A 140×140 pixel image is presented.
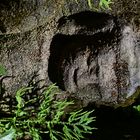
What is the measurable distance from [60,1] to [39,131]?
119 cm

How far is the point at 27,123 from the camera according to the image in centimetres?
298

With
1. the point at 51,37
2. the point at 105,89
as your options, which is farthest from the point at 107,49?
the point at 51,37

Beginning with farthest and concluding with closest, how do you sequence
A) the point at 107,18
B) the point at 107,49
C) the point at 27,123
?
the point at 27,123, the point at 107,18, the point at 107,49

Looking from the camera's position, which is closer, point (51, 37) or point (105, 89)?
point (105, 89)

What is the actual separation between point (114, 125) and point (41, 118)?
93 centimetres

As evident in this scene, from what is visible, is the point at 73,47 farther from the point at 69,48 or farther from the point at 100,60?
the point at 100,60

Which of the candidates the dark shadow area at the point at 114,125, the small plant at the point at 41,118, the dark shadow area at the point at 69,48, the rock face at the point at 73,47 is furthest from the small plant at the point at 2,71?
the dark shadow area at the point at 114,125

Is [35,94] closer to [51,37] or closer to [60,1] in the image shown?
[51,37]

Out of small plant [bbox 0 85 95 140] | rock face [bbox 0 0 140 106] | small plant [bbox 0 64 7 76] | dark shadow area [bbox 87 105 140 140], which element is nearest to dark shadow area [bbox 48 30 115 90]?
rock face [bbox 0 0 140 106]

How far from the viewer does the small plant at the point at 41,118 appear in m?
2.91

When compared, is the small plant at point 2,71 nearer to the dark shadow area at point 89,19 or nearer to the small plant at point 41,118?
the small plant at point 41,118

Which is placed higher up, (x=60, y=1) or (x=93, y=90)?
(x=60, y=1)

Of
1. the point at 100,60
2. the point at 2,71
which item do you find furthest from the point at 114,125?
the point at 2,71

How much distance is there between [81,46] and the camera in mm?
2604
